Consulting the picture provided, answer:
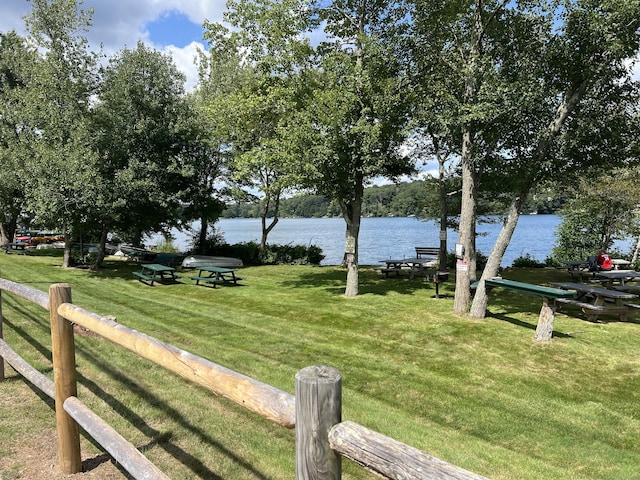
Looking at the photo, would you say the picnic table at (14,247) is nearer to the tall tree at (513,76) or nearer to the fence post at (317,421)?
the tall tree at (513,76)

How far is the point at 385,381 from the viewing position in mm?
6391

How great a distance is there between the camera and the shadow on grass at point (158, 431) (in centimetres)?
353

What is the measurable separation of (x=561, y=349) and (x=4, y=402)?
8239 mm

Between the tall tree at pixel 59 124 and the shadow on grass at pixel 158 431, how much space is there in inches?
470

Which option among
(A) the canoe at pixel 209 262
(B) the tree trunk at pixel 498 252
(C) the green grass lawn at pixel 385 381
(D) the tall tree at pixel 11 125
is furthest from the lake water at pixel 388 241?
(C) the green grass lawn at pixel 385 381

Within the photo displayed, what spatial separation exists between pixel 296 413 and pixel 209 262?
19.6m

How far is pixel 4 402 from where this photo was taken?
4355 millimetres

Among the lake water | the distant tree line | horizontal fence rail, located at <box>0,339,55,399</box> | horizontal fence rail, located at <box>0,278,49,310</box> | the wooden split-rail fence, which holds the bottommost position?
the lake water

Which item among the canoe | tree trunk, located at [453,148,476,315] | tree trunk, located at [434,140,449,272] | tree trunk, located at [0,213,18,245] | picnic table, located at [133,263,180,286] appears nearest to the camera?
tree trunk, located at [453,148,476,315]

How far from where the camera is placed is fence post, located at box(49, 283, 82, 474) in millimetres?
3158

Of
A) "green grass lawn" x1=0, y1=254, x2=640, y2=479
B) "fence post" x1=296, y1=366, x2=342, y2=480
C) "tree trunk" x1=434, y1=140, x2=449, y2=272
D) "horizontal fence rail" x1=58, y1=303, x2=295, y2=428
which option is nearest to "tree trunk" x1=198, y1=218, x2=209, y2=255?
"green grass lawn" x1=0, y1=254, x2=640, y2=479

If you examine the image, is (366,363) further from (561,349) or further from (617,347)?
(617,347)

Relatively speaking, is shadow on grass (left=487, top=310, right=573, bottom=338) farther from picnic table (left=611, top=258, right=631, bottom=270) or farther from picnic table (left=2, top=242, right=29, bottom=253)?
picnic table (left=2, top=242, right=29, bottom=253)

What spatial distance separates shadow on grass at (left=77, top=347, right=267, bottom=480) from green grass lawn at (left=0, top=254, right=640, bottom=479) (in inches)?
0.6
